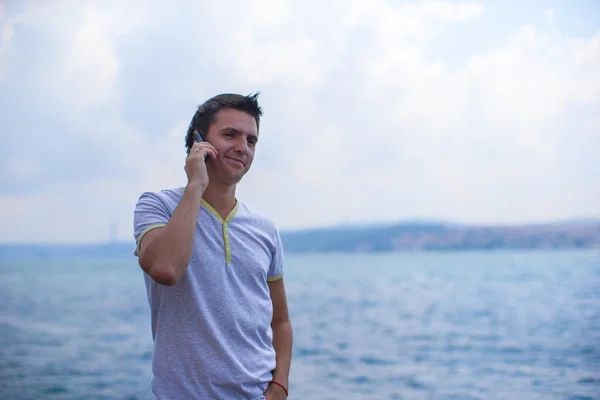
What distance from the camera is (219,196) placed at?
5.78 ft

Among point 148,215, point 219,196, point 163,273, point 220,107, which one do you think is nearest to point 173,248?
point 163,273

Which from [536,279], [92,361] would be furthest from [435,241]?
[92,361]

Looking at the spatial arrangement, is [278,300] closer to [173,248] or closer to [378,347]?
[173,248]

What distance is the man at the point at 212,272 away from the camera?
1.57m

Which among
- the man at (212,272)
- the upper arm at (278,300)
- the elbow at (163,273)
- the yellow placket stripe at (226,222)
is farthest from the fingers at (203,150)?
the upper arm at (278,300)

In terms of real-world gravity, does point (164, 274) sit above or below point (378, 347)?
above

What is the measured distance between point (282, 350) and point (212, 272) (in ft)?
1.48

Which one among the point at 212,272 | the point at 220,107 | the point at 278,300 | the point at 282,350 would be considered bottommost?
the point at 282,350

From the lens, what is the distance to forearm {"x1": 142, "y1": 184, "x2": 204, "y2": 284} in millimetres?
1483

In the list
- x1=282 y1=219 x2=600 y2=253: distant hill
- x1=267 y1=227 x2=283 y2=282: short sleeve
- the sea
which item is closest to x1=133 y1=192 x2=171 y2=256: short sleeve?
x1=267 y1=227 x2=283 y2=282: short sleeve

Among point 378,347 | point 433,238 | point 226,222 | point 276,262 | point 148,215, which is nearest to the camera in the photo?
point 148,215

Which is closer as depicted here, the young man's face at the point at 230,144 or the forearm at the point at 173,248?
the forearm at the point at 173,248

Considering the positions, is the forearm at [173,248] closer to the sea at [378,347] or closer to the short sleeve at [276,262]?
the short sleeve at [276,262]

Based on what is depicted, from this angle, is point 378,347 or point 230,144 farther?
point 378,347
